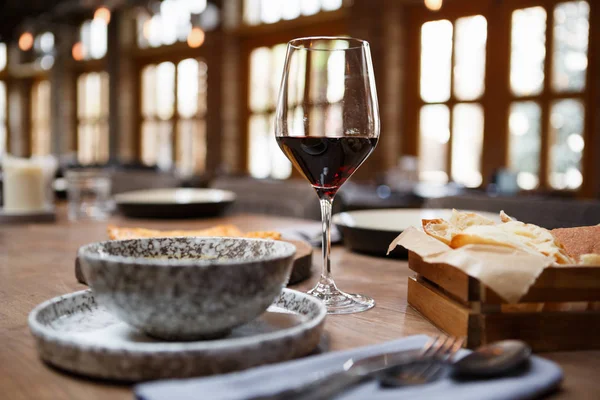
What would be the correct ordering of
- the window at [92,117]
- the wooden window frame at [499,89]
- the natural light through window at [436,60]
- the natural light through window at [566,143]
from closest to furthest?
the wooden window frame at [499,89] → the natural light through window at [566,143] → the natural light through window at [436,60] → the window at [92,117]

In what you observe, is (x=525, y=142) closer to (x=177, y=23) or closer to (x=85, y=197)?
(x=85, y=197)

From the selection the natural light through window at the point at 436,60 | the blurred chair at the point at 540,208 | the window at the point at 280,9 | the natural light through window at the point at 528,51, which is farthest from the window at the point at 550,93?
the blurred chair at the point at 540,208

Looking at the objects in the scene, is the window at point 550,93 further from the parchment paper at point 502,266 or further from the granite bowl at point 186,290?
the granite bowl at point 186,290

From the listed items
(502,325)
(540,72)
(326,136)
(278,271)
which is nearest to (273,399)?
(278,271)

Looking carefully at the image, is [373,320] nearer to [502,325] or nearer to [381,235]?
[502,325]

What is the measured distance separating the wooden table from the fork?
2.9 inches

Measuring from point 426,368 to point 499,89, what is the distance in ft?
19.0

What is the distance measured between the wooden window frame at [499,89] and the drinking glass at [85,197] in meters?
4.51

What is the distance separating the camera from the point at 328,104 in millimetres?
669

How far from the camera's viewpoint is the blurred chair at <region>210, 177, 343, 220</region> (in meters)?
1.94

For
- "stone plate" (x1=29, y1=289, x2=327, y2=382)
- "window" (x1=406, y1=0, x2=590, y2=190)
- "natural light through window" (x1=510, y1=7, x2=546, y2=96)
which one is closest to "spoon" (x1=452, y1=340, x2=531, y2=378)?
"stone plate" (x1=29, y1=289, x2=327, y2=382)

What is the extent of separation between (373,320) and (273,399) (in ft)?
0.92

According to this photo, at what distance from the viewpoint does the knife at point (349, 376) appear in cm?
34

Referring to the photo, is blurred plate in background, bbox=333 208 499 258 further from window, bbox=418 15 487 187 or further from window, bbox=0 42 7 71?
window, bbox=0 42 7 71
